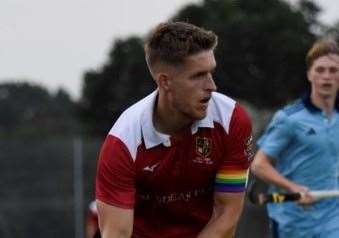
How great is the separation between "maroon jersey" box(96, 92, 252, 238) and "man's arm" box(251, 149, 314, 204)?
1694 millimetres

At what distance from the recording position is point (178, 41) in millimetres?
5324

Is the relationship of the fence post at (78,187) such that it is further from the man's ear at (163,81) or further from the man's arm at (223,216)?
the man's ear at (163,81)

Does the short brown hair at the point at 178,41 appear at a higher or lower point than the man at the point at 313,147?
higher

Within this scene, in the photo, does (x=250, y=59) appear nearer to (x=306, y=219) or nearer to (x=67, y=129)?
(x=67, y=129)

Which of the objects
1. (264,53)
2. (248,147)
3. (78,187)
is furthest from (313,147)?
(264,53)

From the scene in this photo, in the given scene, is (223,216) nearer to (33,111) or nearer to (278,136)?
(278,136)

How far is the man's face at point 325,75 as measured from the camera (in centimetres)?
758

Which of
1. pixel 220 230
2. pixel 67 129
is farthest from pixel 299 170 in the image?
pixel 67 129

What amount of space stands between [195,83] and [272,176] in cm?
244

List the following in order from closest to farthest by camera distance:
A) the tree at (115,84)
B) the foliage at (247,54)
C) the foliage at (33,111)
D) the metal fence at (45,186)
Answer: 1. the metal fence at (45,186)
2. the foliage at (33,111)
3. the foliage at (247,54)
4. the tree at (115,84)

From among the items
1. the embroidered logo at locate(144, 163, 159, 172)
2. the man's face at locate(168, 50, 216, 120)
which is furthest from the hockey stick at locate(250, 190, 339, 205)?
the man's face at locate(168, 50, 216, 120)

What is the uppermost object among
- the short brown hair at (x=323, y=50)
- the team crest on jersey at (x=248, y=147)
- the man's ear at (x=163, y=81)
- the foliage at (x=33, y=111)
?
the man's ear at (x=163, y=81)

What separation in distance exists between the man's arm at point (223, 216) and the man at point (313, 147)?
175 cm

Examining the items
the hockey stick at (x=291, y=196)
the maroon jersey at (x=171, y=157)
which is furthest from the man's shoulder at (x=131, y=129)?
the hockey stick at (x=291, y=196)
